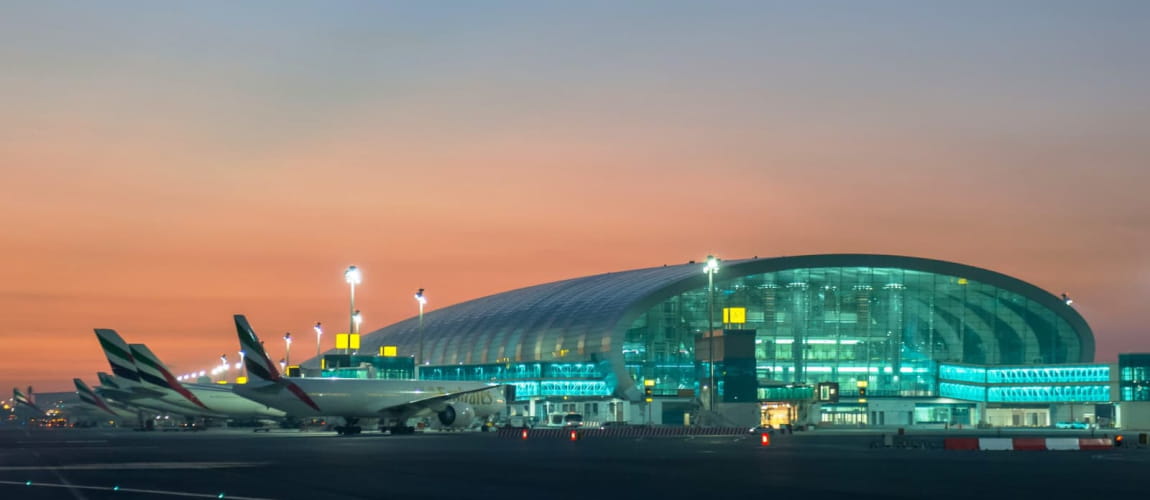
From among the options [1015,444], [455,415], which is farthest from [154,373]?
[1015,444]

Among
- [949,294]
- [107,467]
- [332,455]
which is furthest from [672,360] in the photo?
[107,467]

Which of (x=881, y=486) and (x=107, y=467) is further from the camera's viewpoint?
(x=107, y=467)

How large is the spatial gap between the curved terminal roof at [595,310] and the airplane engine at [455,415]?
143ft

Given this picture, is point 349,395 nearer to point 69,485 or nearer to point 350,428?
point 350,428

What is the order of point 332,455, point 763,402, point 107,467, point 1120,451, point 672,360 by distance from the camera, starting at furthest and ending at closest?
point 672,360 → point 763,402 → point 1120,451 → point 332,455 → point 107,467

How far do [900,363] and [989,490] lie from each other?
121388 mm

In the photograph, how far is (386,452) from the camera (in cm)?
5816

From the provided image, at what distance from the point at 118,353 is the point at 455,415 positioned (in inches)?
1169

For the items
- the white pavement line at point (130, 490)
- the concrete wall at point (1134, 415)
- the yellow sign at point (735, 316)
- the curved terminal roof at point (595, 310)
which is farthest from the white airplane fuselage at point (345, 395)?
the concrete wall at point (1134, 415)

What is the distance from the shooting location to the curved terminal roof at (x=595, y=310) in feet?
480

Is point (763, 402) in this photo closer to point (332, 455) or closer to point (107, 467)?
point (332, 455)

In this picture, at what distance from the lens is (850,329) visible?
150125 mm

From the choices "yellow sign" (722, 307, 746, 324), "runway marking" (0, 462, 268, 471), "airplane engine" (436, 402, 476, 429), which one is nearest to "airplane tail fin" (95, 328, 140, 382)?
"airplane engine" (436, 402, 476, 429)

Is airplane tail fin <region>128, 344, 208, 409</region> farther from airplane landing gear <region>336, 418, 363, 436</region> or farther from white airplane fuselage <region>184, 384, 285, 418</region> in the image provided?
airplane landing gear <region>336, 418, 363, 436</region>
